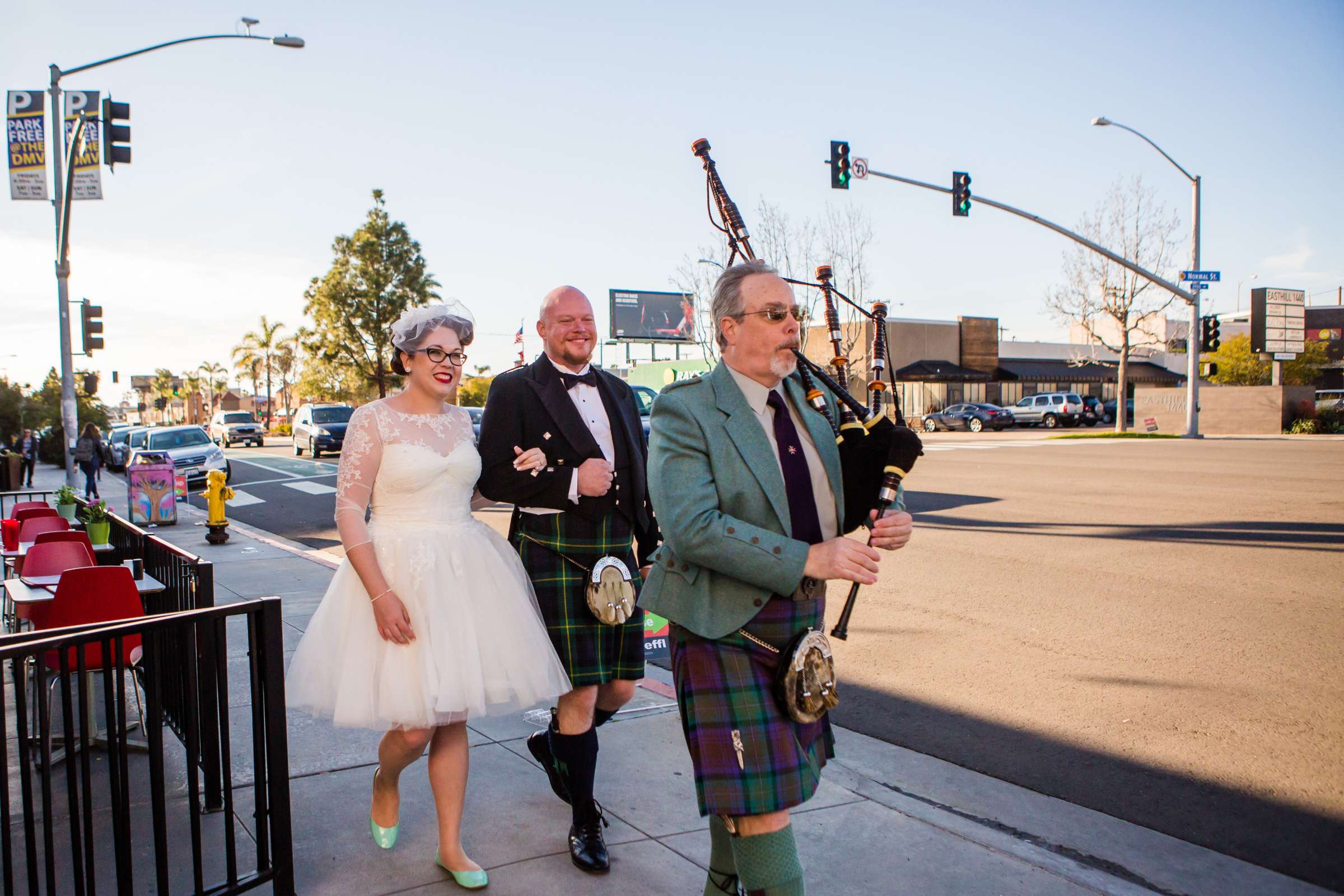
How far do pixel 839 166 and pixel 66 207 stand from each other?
14.4 m

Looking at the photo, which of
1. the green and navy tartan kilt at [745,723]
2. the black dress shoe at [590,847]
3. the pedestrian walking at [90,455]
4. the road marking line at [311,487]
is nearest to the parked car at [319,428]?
the road marking line at [311,487]

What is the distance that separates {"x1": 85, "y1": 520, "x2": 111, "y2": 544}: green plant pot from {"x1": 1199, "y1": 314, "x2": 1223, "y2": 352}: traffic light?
2957 cm

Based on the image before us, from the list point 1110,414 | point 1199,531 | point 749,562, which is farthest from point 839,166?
point 1110,414

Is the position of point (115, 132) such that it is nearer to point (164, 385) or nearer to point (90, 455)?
point (90, 455)

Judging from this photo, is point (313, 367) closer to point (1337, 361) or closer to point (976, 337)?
point (976, 337)

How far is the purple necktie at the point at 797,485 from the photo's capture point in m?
2.47

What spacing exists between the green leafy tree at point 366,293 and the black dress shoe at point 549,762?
1955 inches

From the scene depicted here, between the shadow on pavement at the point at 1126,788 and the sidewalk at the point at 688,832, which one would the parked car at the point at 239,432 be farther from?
the shadow on pavement at the point at 1126,788

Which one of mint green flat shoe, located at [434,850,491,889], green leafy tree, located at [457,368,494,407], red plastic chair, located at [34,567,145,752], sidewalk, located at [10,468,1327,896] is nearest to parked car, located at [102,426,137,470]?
green leafy tree, located at [457,368,494,407]

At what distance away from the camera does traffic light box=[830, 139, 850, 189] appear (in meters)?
20.5

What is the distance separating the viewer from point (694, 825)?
3652mm

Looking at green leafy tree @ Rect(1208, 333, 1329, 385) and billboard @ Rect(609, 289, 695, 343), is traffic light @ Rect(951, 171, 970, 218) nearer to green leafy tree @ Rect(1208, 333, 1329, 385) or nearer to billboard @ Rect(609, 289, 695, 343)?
green leafy tree @ Rect(1208, 333, 1329, 385)

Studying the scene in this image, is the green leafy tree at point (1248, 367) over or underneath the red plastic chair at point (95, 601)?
over

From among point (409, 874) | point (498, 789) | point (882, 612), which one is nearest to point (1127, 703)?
point (882, 612)
